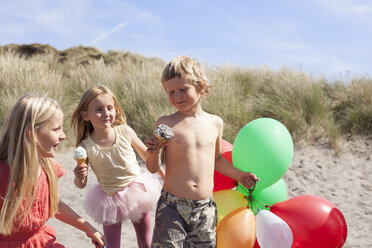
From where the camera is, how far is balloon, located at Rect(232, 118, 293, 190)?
2891 millimetres

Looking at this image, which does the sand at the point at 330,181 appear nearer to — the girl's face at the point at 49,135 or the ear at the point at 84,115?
the ear at the point at 84,115

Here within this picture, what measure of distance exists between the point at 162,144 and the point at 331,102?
21.1 ft

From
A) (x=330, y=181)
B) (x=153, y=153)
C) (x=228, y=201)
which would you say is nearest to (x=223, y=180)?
(x=228, y=201)

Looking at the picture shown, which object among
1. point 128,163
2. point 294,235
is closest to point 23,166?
point 128,163

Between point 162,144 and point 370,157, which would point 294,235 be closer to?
point 162,144

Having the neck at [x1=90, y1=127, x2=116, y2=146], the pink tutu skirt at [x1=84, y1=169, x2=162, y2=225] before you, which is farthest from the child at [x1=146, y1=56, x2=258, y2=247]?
the neck at [x1=90, y1=127, x2=116, y2=146]

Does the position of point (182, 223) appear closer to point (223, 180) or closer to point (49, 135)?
point (223, 180)

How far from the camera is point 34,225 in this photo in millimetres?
2283

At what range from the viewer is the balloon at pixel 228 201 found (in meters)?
2.97

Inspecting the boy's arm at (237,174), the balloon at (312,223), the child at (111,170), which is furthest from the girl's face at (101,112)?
the balloon at (312,223)

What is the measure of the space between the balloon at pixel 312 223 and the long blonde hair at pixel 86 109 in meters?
1.46

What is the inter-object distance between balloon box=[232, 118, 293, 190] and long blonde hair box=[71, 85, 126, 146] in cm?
100

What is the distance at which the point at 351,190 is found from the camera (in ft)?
20.0

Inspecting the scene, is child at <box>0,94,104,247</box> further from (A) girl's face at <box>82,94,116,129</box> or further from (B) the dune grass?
(B) the dune grass
